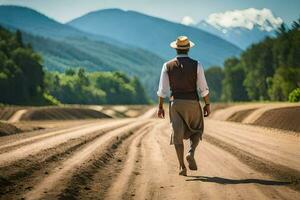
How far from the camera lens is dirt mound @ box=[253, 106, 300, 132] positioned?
109ft

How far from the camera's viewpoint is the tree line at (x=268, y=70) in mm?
103425

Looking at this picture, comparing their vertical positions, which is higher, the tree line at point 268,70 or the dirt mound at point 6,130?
the tree line at point 268,70

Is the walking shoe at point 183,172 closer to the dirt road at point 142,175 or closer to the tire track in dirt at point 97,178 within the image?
the dirt road at point 142,175

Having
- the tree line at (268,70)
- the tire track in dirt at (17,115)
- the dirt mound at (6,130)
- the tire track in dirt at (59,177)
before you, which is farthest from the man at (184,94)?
the tree line at (268,70)

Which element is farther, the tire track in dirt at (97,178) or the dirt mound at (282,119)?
the dirt mound at (282,119)

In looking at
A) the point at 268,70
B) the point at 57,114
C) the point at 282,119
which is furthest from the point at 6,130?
the point at 268,70

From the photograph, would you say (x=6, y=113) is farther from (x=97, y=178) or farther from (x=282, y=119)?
(x=97, y=178)

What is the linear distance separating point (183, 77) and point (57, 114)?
55451 mm

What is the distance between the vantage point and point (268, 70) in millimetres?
130500

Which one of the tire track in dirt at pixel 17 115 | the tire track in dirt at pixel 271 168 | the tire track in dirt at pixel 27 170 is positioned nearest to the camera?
the tire track in dirt at pixel 27 170

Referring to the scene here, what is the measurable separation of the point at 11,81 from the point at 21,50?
533 inches

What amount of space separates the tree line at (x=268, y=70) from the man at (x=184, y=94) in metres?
65.1

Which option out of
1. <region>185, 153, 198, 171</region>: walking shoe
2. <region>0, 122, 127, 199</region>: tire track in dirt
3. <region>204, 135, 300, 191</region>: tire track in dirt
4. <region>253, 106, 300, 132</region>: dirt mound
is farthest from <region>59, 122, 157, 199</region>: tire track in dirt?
<region>253, 106, 300, 132</region>: dirt mound

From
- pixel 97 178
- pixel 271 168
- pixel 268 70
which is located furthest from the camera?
pixel 268 70
